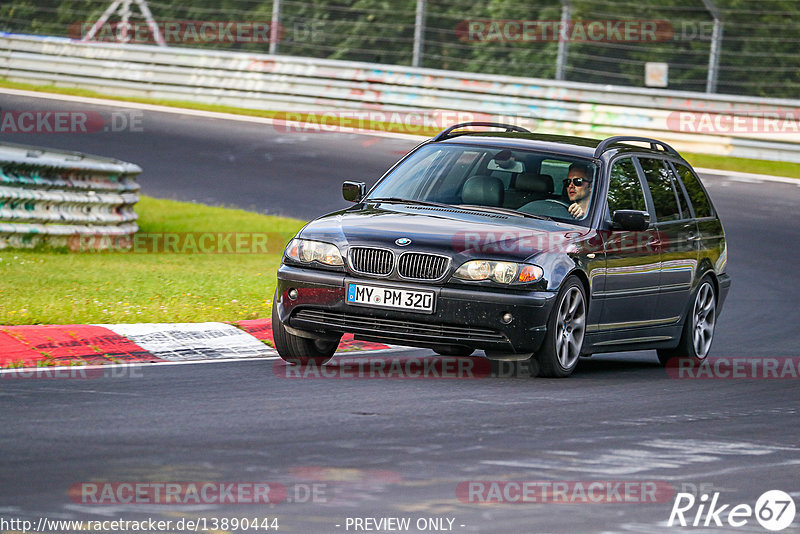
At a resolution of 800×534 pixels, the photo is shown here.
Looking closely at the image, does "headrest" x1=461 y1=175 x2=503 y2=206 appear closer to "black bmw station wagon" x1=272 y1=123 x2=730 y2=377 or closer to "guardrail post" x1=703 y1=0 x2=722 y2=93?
"black bmw station wagon" x1=272 y1=123 x2=730 y2=377

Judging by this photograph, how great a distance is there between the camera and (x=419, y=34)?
85.7 feet

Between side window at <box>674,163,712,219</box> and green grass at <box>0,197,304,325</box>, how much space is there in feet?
11.3

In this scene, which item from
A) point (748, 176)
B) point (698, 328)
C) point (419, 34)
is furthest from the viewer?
point (419, 34)

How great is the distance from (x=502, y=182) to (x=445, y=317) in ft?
5.06

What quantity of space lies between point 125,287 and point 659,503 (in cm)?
750

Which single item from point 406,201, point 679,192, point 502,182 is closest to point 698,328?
point 679,192

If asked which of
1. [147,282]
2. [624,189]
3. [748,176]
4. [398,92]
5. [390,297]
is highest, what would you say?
[398,92]

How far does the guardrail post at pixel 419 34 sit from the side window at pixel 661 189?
15.4 m

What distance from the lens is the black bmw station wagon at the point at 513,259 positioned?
8625 mm

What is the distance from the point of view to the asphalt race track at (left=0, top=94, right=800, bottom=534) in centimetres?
534

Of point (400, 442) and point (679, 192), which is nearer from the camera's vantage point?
point (400, 442)

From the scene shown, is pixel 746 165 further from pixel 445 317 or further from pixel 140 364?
pixel 140 364

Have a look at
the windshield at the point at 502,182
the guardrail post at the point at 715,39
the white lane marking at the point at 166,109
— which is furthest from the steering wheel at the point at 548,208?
the white lane marking at the point at 166,109

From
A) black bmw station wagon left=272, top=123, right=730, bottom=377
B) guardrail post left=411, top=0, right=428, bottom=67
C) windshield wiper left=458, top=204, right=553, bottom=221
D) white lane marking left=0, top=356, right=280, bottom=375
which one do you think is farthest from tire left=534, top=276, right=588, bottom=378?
guardrail post left=411, top=0, right=428, bottom=67
